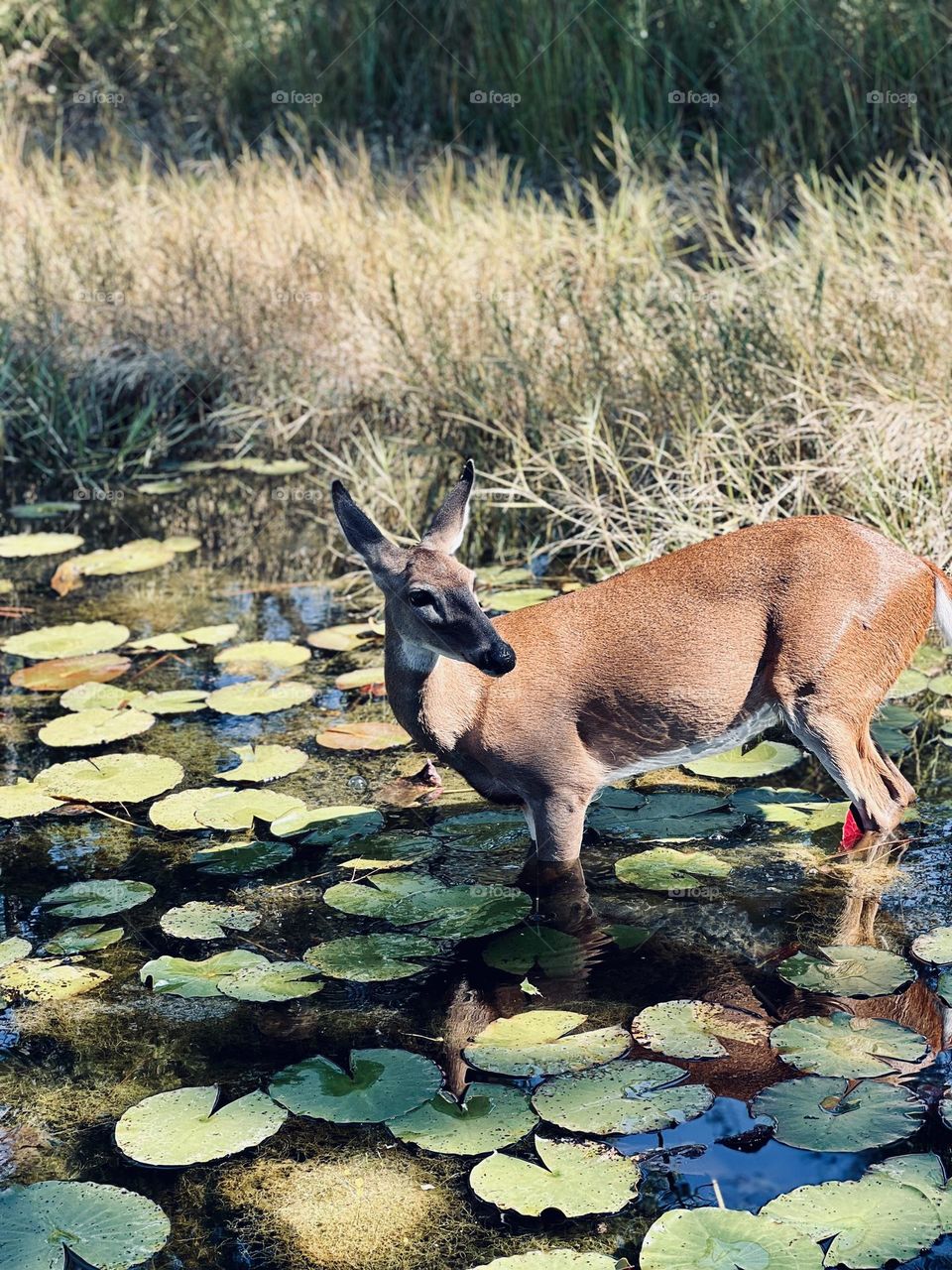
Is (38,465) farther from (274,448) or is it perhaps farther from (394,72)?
(394,72)

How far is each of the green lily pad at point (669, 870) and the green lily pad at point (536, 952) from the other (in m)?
0.32

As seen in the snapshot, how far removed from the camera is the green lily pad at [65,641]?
20.1ft

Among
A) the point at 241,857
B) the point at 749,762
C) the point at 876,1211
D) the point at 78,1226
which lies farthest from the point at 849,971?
the point at 78,1226

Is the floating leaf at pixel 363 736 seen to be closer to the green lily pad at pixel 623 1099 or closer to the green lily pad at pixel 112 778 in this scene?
the green lily pad at pixel 112 778

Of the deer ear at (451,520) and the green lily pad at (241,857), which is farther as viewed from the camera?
the green lily pad at (241,857)

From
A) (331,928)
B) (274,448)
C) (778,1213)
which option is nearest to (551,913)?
(331,928)

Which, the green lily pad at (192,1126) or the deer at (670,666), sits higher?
the deer at (670,666)

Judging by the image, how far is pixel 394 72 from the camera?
12.8 meters

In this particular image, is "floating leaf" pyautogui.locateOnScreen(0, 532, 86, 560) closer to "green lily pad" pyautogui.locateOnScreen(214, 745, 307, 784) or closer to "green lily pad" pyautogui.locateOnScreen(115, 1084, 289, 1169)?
"green lily pad" pyautogui.locateOnScreen(214, 745, 307, 784)

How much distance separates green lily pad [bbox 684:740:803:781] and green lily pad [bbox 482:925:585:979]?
1098 mm

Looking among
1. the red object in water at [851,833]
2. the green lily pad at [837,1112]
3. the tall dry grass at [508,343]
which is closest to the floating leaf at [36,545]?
the tall dry grass at [508,343]

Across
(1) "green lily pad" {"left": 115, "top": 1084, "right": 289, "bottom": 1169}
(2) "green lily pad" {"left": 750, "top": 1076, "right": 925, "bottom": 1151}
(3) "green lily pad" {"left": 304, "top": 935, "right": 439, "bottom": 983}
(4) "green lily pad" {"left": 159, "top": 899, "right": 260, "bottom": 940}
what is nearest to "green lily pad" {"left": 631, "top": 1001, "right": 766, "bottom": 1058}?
(2) "green lily pad" {"left": 750, "top": 1076, "right": 925, "bottom": 1151}

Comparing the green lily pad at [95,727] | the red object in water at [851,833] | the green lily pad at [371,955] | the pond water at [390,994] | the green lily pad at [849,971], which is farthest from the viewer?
the green lily pad at [95,727]

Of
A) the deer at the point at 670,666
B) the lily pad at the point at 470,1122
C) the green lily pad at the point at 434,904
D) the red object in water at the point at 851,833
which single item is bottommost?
the green lily pad at the point at 434,904
